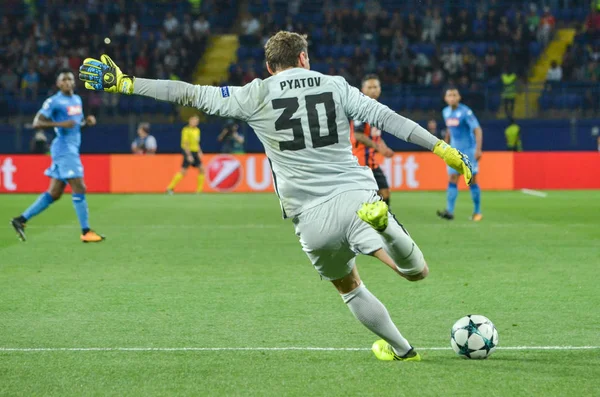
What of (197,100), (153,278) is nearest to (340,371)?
(197,100)

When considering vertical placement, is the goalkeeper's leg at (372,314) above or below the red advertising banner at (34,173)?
above

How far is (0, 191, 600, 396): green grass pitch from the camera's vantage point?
17.3ft

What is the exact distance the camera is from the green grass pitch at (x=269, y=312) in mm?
5270

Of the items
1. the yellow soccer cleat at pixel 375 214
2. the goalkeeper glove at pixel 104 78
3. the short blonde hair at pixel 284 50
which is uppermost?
the short blonde hair at pixel 284 50

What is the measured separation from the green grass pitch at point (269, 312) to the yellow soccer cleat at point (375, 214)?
A: 872 mm

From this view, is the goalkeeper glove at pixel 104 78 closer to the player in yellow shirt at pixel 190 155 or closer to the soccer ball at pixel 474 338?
the soccer ball at pixel 474 338

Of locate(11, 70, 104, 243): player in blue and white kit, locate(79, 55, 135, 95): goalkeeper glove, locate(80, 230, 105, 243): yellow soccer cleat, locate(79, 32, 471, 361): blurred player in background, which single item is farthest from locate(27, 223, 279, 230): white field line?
locate(79, 32, 471, 361): blurred player in background

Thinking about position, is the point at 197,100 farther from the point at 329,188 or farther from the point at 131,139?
the point at 131,139

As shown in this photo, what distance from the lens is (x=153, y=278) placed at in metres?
9.58

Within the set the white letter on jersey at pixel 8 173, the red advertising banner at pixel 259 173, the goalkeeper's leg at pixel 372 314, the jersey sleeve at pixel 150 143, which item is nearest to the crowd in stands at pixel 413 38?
the jersey sleeve at pixel 150 143

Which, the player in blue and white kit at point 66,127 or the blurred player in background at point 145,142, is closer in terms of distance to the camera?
the player in blue and white kit at point 66,127

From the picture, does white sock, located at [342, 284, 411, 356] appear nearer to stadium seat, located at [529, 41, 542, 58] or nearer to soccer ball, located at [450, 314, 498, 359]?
soccer ball, located at [450, 314, 498, 359]

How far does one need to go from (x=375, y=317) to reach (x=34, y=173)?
2100 centimetres

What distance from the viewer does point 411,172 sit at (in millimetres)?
25078
